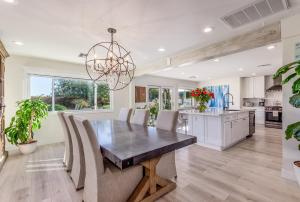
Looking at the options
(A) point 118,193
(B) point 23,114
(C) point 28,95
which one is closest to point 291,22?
(A) point 118,193

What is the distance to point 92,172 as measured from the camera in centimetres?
158

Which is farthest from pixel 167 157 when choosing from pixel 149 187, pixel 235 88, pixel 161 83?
pixel 235 88

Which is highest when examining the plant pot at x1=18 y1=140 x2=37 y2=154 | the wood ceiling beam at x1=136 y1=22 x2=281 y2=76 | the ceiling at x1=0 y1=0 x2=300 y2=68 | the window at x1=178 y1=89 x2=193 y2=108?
the ceiling at x1=0 y1=0 x2=300 y2=68

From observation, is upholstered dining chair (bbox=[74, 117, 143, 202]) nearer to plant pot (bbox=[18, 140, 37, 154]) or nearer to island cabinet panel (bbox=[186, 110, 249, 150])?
island cabinet panel (bbox=[186, 110, 249, 150])

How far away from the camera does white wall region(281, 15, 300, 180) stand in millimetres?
2084

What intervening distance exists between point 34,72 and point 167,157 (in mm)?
4043

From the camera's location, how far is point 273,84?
6566mm

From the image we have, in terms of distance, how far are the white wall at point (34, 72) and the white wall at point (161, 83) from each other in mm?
1909

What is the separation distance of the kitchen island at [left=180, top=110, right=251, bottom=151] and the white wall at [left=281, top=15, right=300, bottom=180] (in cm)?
126

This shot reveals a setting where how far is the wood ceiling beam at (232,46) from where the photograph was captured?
91.0 inches

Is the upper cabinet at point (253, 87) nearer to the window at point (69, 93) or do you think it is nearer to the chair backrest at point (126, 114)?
the chair backrest at point (126, 114)

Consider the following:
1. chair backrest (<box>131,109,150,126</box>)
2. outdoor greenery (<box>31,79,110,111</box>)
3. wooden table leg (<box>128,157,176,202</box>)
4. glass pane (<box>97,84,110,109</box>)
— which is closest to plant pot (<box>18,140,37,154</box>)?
outdoor greenery (<box>31,79,110,111</box>)

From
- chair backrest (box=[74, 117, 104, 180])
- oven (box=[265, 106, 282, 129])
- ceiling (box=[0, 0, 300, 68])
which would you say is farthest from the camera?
oven (box=[265, 106, 282, 129])

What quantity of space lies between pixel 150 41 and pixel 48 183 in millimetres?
2983
